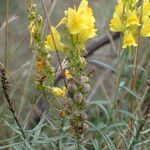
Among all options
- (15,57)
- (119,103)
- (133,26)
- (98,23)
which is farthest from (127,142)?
(98,23)

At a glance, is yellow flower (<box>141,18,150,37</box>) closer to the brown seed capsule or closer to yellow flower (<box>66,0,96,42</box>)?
yellow flower (<box>66,0,96,42</box>)

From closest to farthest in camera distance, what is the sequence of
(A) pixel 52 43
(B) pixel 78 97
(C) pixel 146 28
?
(B) pixel 78 97 < (A) pixel 52 43 < (C) pixel 146 28

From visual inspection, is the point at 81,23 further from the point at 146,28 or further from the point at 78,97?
the point at 146,28

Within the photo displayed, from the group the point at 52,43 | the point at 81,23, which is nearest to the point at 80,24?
the point at 81,23

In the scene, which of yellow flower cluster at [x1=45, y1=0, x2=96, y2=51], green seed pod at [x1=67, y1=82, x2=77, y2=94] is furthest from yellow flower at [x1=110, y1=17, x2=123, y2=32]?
green seed pod at [x1=67, y1=82, x2=77, y2=94]

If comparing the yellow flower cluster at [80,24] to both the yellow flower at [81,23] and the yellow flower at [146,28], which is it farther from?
the yellow flower at [146,28]
